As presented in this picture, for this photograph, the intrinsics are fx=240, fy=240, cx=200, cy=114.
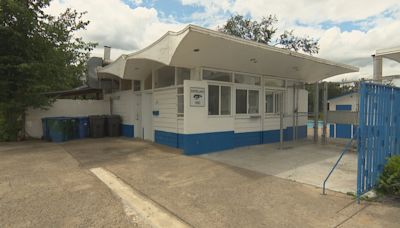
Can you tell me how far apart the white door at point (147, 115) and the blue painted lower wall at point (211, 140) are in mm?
955

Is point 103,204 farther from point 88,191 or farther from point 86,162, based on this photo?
point 86,162

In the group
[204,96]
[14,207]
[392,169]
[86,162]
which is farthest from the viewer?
[204,96]

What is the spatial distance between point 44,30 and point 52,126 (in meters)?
4.24

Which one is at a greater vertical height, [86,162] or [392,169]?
[392,169]

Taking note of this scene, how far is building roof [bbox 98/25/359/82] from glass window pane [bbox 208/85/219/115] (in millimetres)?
724

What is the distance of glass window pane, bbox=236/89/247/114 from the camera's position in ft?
28.7

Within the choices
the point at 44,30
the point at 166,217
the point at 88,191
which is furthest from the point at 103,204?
the point at 44,30

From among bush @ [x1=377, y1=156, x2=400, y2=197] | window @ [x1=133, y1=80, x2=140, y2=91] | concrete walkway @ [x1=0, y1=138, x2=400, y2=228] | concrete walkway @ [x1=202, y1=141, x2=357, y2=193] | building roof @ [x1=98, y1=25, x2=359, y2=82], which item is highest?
building roof @ [x1=98, y1=25, x2=359, y2=82]

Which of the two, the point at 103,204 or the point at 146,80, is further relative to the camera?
the point at 146,80

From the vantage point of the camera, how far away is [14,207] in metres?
3.62

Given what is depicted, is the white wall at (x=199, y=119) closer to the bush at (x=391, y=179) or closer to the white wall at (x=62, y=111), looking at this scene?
the bush at (x=391, y=179)

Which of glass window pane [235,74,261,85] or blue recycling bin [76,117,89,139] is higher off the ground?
glass window pane [235,74,261,85]

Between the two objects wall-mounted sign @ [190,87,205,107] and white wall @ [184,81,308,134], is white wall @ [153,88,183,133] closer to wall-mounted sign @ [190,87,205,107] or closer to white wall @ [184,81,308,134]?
white wall @ [184,81,308,134]

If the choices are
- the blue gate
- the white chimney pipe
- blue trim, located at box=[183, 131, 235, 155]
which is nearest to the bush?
the blue gate
